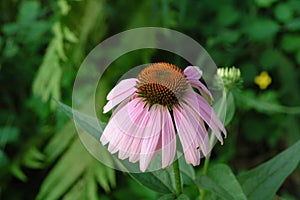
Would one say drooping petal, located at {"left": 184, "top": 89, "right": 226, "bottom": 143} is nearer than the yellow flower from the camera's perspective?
Yes

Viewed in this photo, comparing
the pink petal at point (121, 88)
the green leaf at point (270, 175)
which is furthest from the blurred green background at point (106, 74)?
the pink petal at point (121, 88)

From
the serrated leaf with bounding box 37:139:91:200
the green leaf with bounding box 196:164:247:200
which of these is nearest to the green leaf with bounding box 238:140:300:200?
the green leaf with bounding box 196:164:247:200

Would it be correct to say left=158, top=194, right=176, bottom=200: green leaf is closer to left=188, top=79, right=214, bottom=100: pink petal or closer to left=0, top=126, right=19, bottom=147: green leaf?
left=188, top=79, right=214, bottom=100: pink petal

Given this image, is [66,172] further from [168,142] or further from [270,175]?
[168,142]

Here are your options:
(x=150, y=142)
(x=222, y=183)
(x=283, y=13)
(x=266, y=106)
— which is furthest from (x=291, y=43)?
(x=150, y=142)

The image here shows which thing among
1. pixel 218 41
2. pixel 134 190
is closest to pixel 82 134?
pixel 134 190

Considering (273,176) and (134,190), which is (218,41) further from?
(273,176)

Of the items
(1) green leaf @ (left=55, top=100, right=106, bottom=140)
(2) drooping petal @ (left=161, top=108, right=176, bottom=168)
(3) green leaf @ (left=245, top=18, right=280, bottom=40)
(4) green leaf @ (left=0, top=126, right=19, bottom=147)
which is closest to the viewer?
(2) drooping petal @ (left=161, top=108, right=176, bottom=168)
